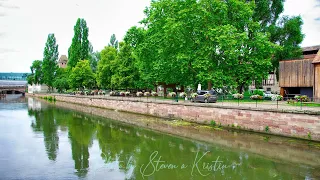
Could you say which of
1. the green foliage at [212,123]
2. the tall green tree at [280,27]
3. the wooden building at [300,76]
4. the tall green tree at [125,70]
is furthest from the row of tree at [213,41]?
the green foliage at [212,123]

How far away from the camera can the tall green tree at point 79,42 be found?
8071cm

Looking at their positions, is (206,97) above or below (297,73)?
below

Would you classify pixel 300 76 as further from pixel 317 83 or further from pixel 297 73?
pixel 317 83

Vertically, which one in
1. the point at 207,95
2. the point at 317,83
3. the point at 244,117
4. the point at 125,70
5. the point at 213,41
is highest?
the point at 213,41

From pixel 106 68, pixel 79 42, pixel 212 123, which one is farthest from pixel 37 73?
pixel 212 123

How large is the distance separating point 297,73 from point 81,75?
186 feet

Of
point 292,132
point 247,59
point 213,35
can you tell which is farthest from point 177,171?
point 247,59

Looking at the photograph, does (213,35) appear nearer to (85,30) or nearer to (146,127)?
(146,127)

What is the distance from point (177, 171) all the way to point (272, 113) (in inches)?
430

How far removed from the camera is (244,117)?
2411 cm

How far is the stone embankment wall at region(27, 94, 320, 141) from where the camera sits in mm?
19781

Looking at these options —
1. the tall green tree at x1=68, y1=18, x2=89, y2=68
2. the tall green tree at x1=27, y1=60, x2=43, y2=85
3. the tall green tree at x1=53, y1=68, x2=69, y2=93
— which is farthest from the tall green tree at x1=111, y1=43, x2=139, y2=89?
the tall green tree at x1=27, y1=60, x2=43, y2=85

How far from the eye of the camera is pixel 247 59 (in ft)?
120

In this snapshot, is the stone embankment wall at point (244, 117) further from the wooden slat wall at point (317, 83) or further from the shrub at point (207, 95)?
the wooden slat wall at point (317, 83)
